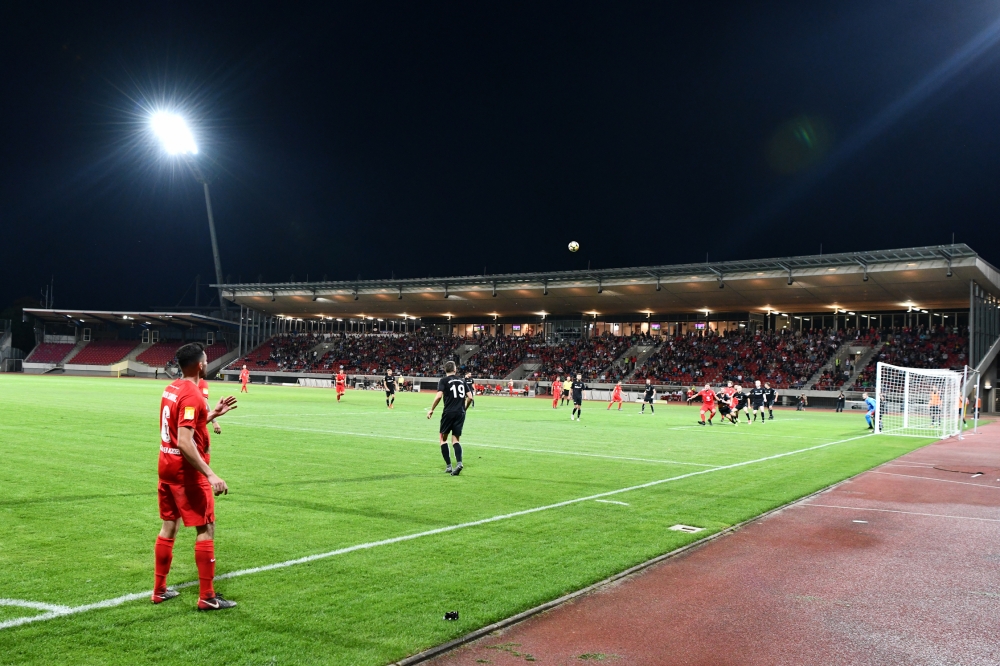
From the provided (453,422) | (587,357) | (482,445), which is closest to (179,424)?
(453,422)

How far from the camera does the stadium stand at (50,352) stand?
8500 centimetres

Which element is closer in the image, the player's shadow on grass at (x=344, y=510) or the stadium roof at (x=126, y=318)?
the player's shadow on grass at (x=344, y=510)

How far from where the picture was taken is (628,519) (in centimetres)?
873

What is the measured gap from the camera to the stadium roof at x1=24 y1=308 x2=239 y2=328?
8224 centimetres

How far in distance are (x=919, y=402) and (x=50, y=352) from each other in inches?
3689

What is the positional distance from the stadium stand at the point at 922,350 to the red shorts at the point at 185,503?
52585 millimetres

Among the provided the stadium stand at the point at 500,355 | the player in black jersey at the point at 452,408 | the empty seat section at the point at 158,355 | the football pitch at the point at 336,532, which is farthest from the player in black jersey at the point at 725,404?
the empty seat section at the point at 158,355

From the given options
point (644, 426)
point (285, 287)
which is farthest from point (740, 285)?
point (285, 287)

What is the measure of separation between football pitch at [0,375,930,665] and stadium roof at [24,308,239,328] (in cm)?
6998

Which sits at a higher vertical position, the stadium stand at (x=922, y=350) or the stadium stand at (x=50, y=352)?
the stadium stand at (x=922, y=350)

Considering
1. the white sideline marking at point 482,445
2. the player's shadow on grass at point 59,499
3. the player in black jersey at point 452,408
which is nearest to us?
the player's shadow on grass at point 59,499

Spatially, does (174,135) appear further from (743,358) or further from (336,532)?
(336,532)

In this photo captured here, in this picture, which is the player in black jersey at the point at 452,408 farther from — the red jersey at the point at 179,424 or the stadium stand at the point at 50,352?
the stadium stand at the point at 50,352

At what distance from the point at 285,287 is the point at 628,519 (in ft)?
225
